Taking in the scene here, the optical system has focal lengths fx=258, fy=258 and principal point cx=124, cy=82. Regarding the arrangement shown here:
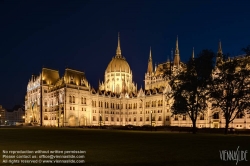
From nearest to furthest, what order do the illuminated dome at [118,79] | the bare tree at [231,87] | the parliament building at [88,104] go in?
the bare tree at [231,87] → the parliament building at [88,104] → the illuminated dome at [118,79]

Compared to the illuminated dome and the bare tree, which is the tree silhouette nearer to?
the bare tree

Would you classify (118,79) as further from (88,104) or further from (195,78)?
(195,78)

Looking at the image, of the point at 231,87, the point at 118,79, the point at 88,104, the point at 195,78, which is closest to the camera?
the point at 195,78

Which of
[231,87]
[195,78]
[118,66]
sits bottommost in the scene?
[231,87]

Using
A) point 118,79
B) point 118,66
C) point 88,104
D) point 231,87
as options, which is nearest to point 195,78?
point 231,87

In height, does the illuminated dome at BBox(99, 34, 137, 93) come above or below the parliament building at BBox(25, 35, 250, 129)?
above

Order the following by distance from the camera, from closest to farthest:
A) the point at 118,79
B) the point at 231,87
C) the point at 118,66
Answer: the point at 231,87, the point at 118,79, the point at 118,66

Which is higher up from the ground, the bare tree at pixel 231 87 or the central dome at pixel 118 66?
the central dome at pixel 118 66

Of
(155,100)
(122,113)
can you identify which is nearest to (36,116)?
(122,113)

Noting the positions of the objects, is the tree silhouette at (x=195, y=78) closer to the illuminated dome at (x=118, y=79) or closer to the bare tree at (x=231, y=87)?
the bare tree at (x=231, y=87)

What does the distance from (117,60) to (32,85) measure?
51003 mm

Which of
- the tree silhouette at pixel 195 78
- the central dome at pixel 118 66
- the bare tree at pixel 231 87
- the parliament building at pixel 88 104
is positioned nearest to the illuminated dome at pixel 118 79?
the central dome at pixel 118 66

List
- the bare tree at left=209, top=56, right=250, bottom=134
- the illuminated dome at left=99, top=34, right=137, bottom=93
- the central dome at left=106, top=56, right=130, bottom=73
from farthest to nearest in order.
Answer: the central dome at left=106, top=56, right=130, bottom=73, the illuminated dome at left=99, top=34, right=137, bottom=93, the bare tree at left=209, top=56, right=250, bottom=134

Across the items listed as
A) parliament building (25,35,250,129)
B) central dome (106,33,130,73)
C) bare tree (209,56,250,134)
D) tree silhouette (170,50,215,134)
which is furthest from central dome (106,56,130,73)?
bare tree (209,56,250,134)
